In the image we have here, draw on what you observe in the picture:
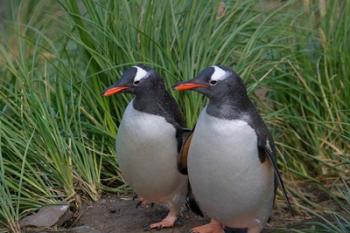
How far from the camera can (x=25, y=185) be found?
5.34 m

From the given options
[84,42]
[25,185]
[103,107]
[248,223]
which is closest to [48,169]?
[25,185]

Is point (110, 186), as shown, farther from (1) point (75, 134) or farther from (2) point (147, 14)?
(2) point (147, 14)

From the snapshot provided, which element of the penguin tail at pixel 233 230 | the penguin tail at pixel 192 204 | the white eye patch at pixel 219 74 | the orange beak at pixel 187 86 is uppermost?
the white eye patch at pixel 219 74

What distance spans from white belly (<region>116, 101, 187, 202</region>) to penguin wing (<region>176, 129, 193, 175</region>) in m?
0.03

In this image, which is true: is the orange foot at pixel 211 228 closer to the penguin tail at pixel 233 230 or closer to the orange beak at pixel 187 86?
the penguin tail at pixel 233 230

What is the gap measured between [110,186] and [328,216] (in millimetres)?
1363

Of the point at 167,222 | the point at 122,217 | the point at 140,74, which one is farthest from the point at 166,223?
the point at 140,74

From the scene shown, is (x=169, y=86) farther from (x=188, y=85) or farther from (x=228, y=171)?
(x=228, y=171)

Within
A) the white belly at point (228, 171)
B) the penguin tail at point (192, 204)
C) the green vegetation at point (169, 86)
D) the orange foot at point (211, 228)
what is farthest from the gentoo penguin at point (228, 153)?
the green vegetation at point (169, 86)

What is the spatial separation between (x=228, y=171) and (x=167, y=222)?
723 mm

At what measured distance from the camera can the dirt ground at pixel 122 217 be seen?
500 cm

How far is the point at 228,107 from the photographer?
170 inches

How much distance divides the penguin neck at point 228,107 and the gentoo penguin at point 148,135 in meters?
0.38

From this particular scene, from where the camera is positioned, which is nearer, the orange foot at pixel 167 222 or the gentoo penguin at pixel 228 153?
the gentoo penguin at pixel 228 153
